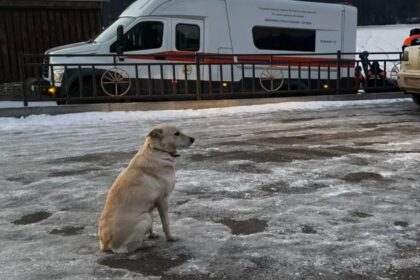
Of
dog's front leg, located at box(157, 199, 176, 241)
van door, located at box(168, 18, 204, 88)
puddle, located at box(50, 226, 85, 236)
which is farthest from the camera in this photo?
van door, located at box(168, 18, 204, 88)

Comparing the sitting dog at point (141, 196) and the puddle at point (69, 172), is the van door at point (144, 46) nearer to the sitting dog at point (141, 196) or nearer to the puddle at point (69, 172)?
the puddle at point (69, 172)

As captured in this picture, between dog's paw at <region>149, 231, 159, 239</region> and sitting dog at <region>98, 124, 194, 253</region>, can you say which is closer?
sitting dog at <region>98, 124, 194, 253</region>

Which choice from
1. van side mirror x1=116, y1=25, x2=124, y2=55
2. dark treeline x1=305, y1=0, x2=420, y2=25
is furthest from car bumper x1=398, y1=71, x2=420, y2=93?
dark treeline x1=305, y1=0, x2=420, y2=25

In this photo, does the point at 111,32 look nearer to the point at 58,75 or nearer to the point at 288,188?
the point at 58,75

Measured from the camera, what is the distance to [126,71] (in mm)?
13398

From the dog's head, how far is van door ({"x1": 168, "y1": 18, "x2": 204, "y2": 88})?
32.1 ft

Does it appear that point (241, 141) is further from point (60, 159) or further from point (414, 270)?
point (414, 270)

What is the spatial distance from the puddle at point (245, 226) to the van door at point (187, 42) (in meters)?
9.55

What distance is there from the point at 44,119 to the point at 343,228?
8.37 meters

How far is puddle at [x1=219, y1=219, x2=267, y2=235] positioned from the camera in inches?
180

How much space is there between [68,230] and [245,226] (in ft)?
5.12

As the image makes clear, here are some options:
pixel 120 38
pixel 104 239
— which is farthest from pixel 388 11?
pixel 104 239

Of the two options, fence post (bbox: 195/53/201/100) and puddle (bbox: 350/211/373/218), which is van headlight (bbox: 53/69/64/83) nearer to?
fence post (bbox: 195/53/201/100)

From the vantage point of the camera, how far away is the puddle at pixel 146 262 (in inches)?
151
